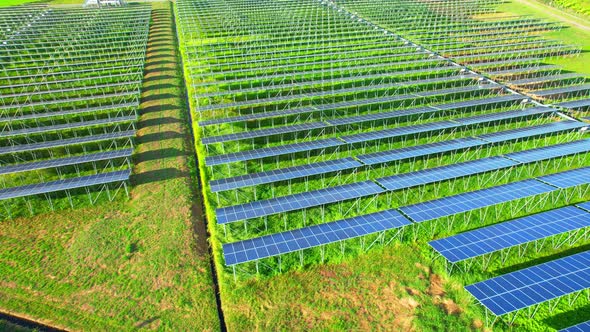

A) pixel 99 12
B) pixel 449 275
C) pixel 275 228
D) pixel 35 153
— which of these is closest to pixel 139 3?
pixel 99 12

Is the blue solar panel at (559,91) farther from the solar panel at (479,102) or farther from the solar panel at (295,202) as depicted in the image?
the solar panel at (295,202)

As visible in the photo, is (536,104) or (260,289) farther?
(536,104)

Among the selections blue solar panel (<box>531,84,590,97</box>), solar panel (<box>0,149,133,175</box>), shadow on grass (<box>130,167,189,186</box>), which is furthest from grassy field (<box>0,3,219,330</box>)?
blue solar panel (<box>531,84,590,97</box>)

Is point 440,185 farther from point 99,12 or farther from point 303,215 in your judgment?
point 99,12

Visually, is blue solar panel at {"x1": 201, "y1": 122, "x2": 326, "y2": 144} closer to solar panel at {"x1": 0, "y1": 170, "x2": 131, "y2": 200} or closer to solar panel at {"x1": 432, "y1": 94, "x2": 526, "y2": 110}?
solar panel at {"x1": 0, "y1": 170, "x2": 131, "y2": 200}

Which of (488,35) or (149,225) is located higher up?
(488,35)

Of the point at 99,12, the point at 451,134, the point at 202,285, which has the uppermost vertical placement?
the point at 99,12

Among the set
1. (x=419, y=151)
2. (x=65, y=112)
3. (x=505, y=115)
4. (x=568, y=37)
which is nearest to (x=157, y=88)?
(x=65, y=112)

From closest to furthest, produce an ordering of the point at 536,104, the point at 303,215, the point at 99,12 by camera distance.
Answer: the point at 303,215 → the point at 536,104 → the point at 99,12
